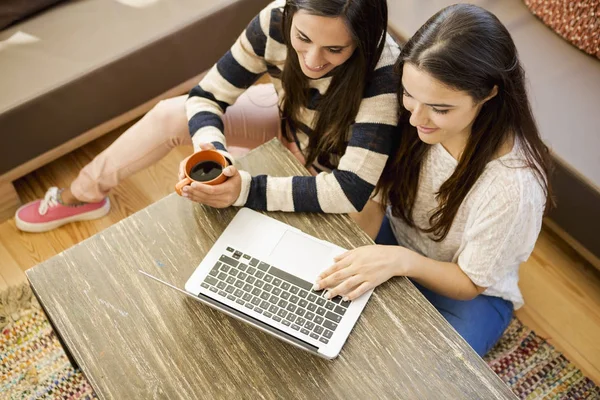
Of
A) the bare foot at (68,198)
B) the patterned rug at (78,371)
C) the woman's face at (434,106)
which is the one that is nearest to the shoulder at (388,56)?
the woman's face at (434,106)

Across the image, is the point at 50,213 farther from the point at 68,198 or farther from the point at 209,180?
the point at 209,180

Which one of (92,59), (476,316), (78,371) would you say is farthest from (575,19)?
(78,371)

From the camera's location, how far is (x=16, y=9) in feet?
5.76

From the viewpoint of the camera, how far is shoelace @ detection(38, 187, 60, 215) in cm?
179

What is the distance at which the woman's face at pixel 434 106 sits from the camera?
98cm

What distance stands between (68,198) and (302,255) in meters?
0.98

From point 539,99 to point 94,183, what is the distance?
4.00 ft

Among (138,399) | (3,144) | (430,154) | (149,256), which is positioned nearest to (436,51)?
(430,154)

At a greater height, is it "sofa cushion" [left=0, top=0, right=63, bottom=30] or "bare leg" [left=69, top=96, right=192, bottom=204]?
"sofa cushion" [left=0, top=0, right=63, bottom=30]

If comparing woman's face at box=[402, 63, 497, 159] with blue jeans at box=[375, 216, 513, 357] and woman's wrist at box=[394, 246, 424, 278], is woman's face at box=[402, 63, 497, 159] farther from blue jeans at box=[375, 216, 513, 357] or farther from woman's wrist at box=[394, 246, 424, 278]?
blue jeans at box=[375, 216, 513, 357]

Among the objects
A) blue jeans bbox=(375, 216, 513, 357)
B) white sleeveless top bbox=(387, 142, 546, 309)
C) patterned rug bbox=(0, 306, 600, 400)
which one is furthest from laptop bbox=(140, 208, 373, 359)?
patterned rug bbox=(0, 306, 600, 400)

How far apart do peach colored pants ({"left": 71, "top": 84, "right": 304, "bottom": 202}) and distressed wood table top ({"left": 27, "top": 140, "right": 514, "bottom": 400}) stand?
452mm

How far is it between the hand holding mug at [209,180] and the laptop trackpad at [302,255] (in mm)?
132

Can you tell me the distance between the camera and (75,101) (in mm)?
1694
